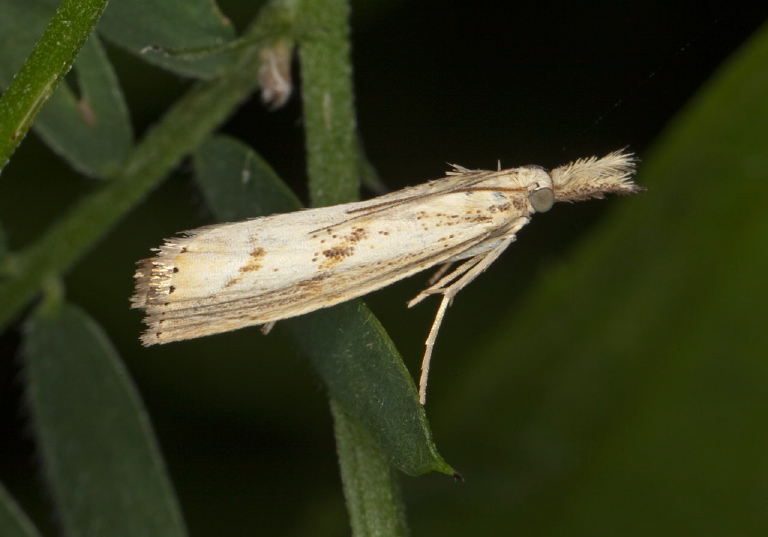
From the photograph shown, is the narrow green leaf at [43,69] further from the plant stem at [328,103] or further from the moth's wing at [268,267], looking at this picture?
the plant stem at [328,103]

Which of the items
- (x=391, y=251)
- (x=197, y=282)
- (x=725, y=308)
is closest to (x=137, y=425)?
(x=197, y=282)

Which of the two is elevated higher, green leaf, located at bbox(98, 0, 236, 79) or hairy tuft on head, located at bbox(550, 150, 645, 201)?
green leaf, located at bbox(98, 0, 236, 79)

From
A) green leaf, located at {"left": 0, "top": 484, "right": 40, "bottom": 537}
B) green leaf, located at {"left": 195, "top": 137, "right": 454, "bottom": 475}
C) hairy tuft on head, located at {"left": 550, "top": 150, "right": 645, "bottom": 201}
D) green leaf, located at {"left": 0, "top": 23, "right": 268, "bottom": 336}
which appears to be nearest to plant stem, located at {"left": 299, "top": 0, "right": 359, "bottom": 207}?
green leaf, located at {"left": 195, "top": 137, "right": 454, "bottom": 475}

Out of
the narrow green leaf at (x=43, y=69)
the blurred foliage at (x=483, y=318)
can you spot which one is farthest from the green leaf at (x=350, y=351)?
the narrow green leaf at (x=43, y=69)

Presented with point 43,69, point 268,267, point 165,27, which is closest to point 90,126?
point 165,27

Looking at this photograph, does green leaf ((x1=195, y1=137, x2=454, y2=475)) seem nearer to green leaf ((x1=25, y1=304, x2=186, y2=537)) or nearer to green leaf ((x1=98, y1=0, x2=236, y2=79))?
green leaf ((x1=98, y1=0, x2=236, y2=79))
